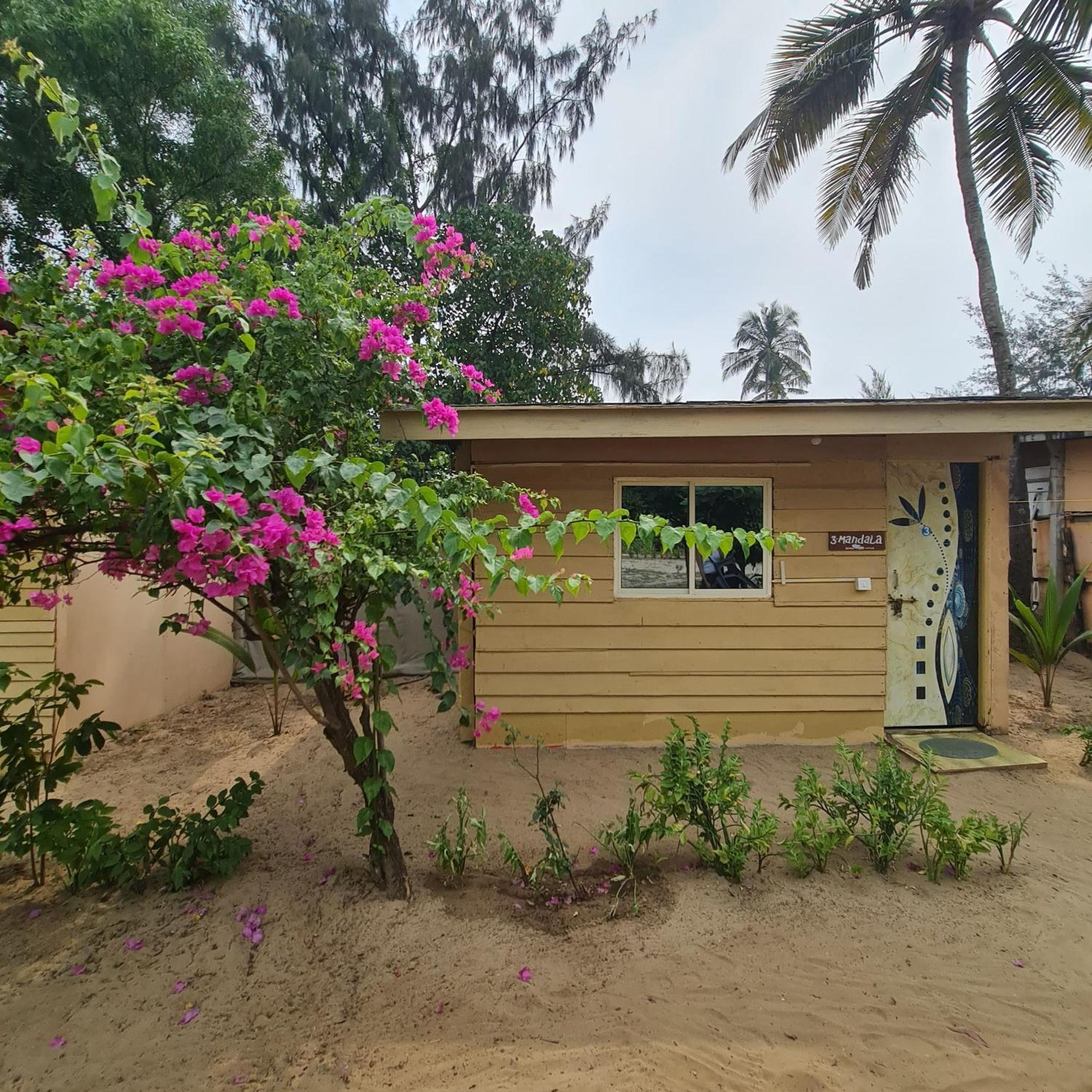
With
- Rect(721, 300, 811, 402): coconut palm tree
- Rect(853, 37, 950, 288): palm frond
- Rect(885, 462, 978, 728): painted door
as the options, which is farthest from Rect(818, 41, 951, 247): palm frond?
Rect(721, 300, 811, 402): coconut palm tree

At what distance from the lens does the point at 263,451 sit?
6.50 ft

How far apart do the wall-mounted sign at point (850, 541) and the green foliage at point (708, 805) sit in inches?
103

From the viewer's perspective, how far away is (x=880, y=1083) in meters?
1.91

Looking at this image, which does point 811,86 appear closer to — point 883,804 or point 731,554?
point 731,554

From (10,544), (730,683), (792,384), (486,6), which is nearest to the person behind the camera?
(10,544)

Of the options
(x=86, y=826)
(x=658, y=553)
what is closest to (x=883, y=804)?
(x=658, y=553)

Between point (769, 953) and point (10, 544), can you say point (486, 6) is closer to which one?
point (10, 544)

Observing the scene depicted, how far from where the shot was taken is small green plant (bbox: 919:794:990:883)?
9.25 feet

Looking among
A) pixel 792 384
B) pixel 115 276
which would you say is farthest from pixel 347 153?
pixel 792 384

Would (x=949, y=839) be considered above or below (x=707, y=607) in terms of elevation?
below

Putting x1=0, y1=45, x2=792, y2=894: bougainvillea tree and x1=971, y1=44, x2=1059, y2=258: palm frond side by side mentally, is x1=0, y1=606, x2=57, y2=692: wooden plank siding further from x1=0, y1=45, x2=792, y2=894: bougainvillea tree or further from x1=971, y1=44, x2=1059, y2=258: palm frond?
x1=971, y1=44, x2=1059, y2=258: palm frond

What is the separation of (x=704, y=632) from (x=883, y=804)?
2077mm

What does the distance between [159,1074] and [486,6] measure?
64.2ft

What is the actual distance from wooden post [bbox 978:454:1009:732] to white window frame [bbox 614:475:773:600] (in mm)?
1838
